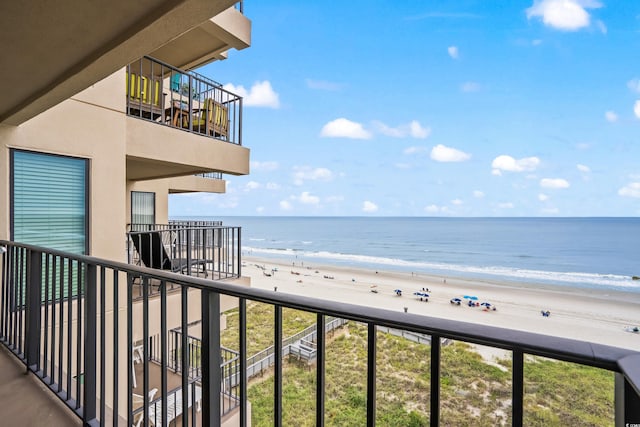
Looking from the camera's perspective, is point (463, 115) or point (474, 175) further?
point (474, 175)

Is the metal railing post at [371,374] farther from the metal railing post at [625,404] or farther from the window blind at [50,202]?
the window blind at [50,202]

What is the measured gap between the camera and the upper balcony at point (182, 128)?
16.3ft

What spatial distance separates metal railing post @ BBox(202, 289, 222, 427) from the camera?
4.33ft

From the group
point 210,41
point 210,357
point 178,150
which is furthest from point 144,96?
point 210,357

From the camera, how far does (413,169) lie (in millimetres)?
68938

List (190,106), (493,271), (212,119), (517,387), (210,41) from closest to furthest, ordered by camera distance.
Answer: (517,387)
(190,106)
(212,119)
(210,41)
(493,271)

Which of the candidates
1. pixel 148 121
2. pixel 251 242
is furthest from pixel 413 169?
pixel 148 121

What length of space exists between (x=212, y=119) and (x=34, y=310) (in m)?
4.02

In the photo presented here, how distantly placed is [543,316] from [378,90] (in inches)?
1791

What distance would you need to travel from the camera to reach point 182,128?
211 inches

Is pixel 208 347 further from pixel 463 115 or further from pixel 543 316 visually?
pixel 463 115

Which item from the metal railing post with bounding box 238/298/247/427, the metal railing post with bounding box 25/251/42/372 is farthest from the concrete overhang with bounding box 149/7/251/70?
the metal railing post with bounding box 238/298/247/427

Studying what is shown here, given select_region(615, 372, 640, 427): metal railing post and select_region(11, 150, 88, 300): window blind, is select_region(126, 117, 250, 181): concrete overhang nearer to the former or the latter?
select_region(11, 150, 88, 300): window blind

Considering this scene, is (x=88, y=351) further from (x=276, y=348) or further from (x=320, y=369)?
(x=320, y=369)
